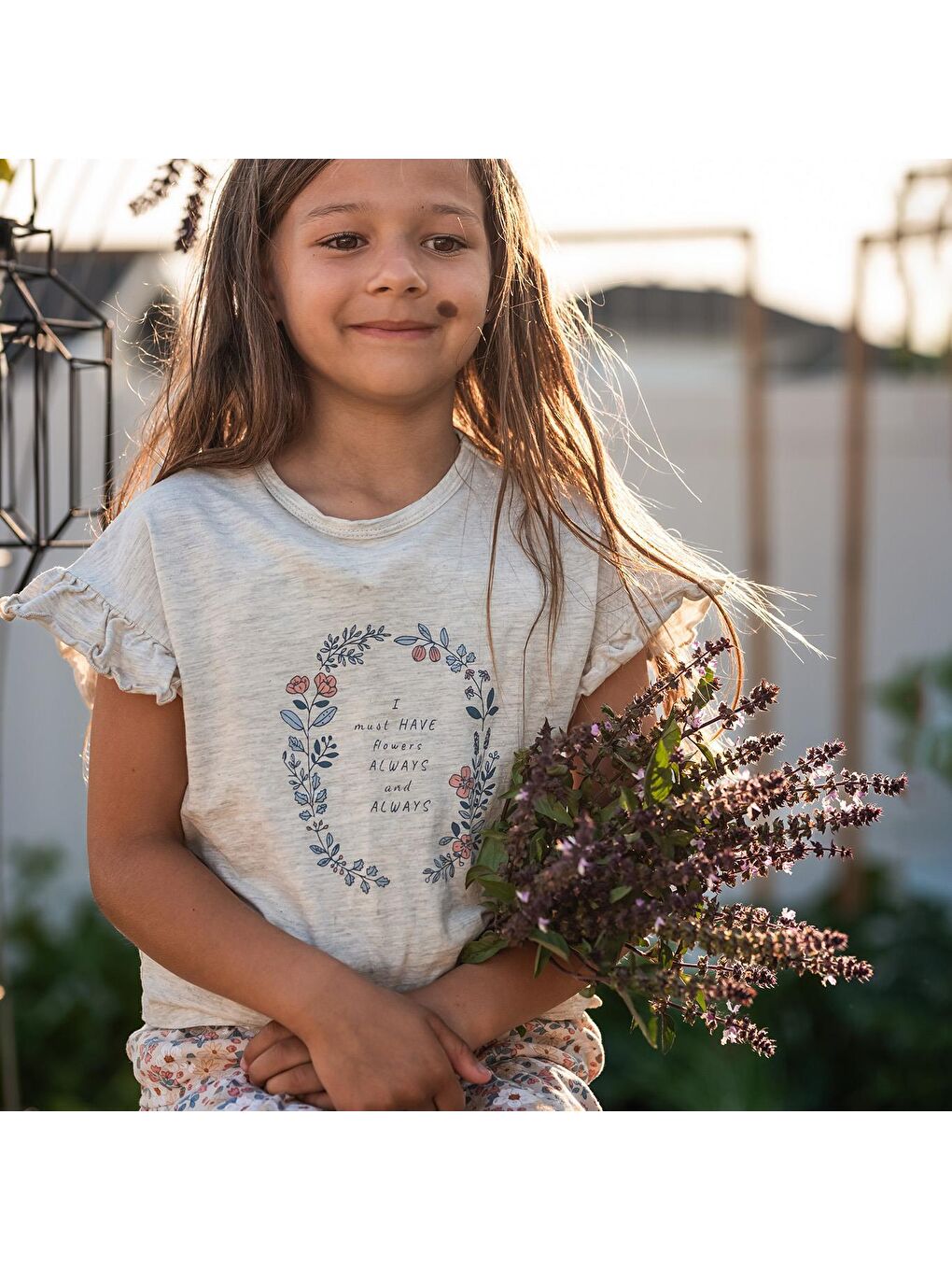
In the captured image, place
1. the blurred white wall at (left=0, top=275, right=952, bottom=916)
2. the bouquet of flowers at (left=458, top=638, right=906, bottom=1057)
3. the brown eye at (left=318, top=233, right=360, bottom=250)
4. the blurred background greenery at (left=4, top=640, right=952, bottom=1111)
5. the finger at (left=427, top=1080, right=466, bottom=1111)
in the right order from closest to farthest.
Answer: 1. the bouquet of flowers at (left=458, top=638, right=906, bottom=1057)
2. the finger at (left=427, top=1080, right=466, bottom=1111)
3. the brown eye at (left=318, top=233, right=360, bottom=250)
4. the blurred background greenery at (left=4, top=640, right=952, bottom=1111)
5. the blurred white wall at (left=0, top=275, right=952, bottom=916)

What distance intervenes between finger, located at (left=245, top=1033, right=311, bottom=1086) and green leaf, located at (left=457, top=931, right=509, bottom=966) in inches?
7.8

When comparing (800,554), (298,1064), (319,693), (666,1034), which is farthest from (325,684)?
(800,554)

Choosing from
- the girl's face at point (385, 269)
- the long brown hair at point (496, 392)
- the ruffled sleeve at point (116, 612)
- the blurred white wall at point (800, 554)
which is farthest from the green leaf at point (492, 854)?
the blurred white wall at point (800, 554)

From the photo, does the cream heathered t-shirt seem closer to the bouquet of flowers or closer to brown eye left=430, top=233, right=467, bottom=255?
the bouquet of flowers

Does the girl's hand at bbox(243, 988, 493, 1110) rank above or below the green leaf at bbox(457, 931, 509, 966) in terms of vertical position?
below

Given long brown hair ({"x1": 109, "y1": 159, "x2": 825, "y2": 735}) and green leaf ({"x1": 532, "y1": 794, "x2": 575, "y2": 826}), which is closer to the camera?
green leaf ({"x1": 532, "y1": 794, "x2": 575, "y2": 826})

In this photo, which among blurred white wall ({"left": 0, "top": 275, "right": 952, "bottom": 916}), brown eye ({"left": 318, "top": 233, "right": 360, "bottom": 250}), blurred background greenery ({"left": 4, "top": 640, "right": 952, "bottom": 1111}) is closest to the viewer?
brown eye ({"left": 318, "top": 233, "right": 360, "bottom": 250})

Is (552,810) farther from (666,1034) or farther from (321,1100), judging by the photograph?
(321,1100)

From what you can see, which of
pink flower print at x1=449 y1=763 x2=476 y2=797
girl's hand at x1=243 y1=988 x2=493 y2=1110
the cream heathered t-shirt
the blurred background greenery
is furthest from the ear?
the blurred background greenery

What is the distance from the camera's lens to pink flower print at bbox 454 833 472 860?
5.26 feet

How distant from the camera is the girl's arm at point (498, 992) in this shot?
156cm

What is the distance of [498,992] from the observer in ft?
5.17

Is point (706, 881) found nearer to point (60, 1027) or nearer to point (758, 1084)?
point (758, 1084)

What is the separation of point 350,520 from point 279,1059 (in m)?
0.59
